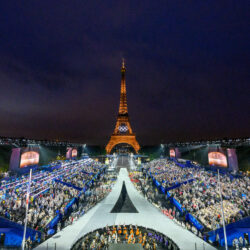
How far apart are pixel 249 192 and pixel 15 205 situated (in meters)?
23.9

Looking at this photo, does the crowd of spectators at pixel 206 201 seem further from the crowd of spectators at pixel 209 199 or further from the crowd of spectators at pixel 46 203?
the crowd of spectators at pixel 46 203

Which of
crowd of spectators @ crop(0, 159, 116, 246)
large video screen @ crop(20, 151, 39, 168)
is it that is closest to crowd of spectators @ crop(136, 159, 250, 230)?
crowd of spectators @ crop(0, 159, 116, 246)

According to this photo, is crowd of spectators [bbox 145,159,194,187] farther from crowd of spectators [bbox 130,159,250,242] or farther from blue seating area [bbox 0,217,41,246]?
blue seating area [bbox 0,217,41,246]

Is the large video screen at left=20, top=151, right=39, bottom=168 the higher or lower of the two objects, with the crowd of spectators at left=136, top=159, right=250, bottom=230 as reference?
higher

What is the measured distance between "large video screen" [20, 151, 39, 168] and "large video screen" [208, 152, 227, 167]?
4123 centimetres

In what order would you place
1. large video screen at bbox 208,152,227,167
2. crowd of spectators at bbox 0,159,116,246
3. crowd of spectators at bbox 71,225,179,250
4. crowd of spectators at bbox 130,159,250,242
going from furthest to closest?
large video screen at bbox 208,152,227,167, crowd of spectators at bbox 130,159,250,242, crowd of spectators at bbox 0,159,116,246, crowd of spectators at bbox 71,225,179,250

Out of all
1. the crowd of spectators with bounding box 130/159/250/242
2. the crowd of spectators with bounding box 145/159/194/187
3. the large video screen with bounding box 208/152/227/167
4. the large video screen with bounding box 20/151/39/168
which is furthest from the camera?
the large video screen with bounding box 208/152/227/167

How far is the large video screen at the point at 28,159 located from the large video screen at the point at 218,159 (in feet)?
135

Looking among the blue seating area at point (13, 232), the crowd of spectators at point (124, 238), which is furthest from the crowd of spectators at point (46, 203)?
the crowd of spectators at point (124, 238)

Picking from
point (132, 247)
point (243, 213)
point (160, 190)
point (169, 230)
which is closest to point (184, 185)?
point (160, 190)

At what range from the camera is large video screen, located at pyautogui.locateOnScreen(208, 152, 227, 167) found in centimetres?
3131

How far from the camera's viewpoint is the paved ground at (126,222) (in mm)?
10305

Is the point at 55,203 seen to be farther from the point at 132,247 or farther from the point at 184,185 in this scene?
the point at 184,185

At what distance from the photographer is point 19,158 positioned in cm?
2978
